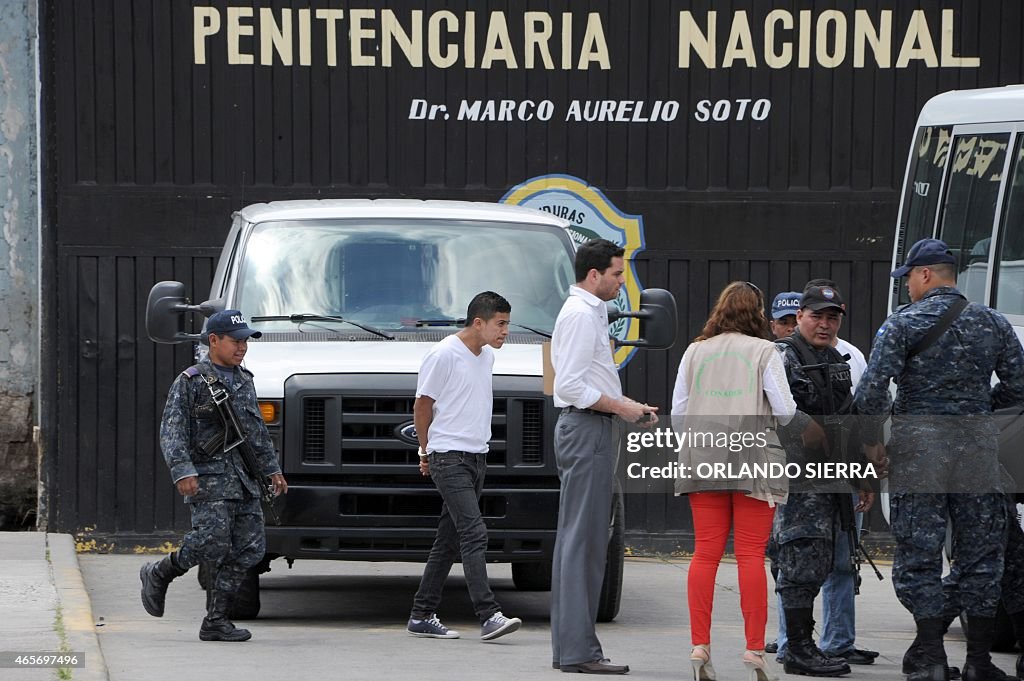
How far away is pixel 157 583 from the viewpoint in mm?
9078

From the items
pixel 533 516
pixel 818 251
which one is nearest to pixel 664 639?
pixel 533 516

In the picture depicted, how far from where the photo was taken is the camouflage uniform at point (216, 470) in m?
8.71

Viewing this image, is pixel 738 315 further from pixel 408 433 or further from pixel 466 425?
pixel 408 433

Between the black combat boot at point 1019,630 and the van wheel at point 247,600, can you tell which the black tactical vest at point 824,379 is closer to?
the black combat boot at point 1019,630

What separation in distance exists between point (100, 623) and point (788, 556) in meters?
3.86

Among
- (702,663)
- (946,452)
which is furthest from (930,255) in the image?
(702,663)

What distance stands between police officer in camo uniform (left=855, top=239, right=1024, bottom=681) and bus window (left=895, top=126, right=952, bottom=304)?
2.45 meters

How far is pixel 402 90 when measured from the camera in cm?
1319

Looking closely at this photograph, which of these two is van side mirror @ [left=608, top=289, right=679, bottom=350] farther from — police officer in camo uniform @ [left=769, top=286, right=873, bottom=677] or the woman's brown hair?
the woman's brown hair

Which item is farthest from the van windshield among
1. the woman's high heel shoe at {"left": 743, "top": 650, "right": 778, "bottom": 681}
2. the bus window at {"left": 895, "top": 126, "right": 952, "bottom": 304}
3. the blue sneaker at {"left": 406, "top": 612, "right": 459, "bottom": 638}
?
the woman's high heel shoe at {"left": 743, "top": 650, "right": 778, "bottom": 681}

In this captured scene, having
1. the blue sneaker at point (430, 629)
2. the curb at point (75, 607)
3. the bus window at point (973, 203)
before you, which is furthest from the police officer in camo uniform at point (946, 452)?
the curb at point (75, 607)

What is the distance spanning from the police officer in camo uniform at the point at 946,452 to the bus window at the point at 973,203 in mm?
1670

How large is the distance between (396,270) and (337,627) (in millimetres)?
2071

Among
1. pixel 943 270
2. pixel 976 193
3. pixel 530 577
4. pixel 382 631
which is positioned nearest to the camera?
pixel 943 270
